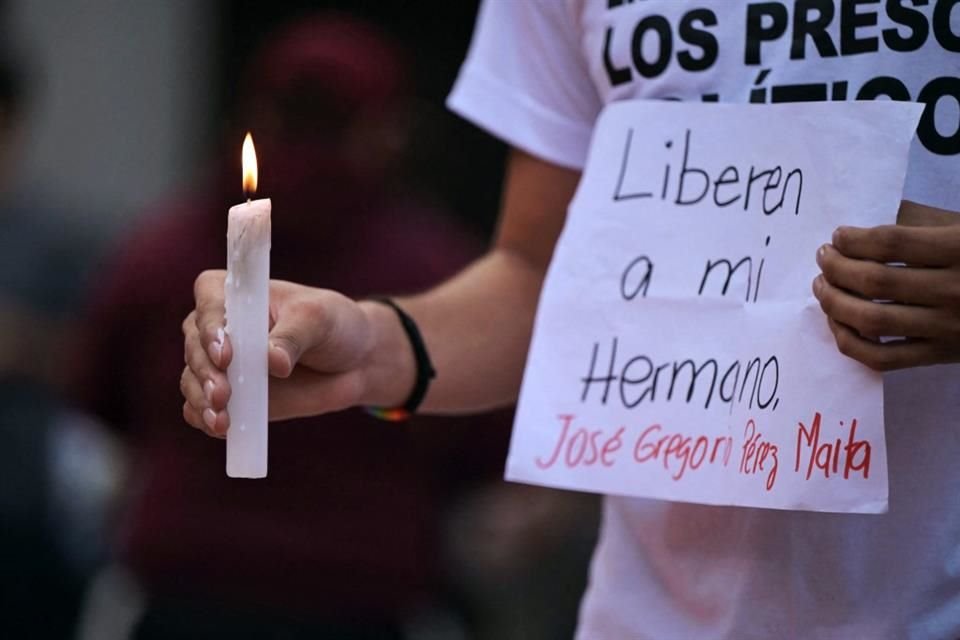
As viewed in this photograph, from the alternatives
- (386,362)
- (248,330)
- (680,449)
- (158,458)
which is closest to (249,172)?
(248,330)

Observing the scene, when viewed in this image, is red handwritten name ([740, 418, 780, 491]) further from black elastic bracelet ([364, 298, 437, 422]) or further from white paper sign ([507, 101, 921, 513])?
black elastic bracelet ([364, 298, 437, 422])

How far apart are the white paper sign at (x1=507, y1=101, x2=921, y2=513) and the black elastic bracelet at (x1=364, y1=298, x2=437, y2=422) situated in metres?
0.13

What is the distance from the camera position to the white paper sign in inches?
64.3

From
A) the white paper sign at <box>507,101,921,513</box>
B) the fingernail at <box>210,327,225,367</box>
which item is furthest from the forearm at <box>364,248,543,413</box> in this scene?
the fingernail at <box>210,327,225,367</box>

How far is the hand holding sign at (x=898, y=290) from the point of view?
4.92 ft

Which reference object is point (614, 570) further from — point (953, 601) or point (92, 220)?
point (92, 220)

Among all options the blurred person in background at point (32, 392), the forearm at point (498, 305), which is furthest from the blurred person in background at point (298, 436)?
the forearm at point (498, 305)

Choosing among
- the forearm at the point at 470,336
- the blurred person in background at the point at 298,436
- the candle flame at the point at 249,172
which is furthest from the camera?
the blurred person in background at the point at 298,436

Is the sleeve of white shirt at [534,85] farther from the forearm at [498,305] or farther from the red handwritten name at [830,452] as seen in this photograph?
the red handwritten name at [830,452]

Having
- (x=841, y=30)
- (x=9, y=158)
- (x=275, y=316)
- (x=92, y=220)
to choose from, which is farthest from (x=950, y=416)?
(x=92, y=220)

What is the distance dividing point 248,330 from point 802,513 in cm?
59

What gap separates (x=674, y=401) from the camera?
177cm

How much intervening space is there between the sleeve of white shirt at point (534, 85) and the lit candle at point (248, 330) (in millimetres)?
670

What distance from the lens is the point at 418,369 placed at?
1.98 m
